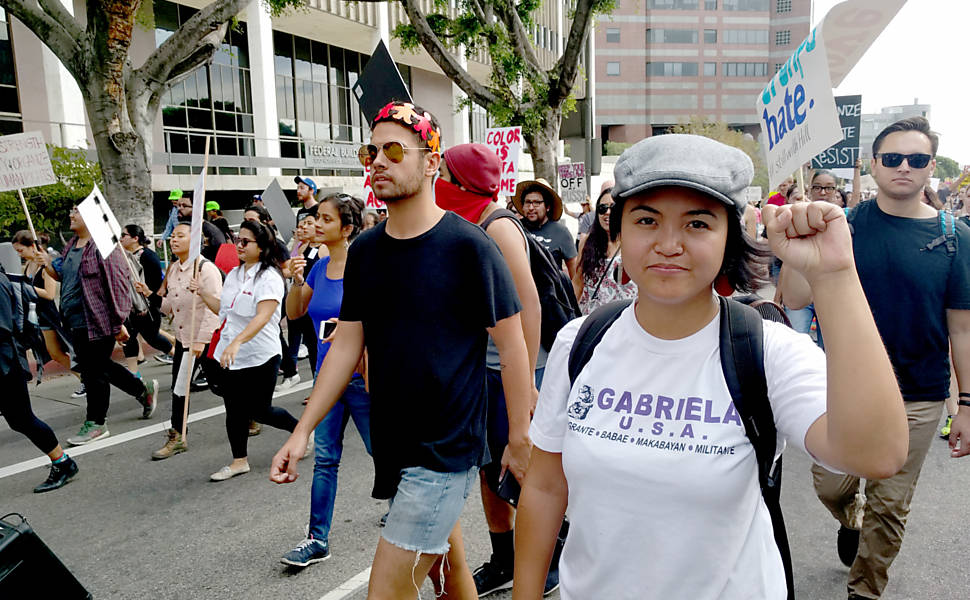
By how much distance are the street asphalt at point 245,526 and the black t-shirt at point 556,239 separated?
2155 mm

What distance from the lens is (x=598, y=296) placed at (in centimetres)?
456

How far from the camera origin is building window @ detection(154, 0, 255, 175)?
59.7ft

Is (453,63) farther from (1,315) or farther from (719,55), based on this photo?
(719,55)

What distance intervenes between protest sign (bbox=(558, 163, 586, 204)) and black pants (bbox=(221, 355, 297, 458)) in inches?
357

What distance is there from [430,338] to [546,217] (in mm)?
3667

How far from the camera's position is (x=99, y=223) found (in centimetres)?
593

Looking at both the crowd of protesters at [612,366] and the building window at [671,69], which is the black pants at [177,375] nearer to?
the crowd of protesters at [612,366]

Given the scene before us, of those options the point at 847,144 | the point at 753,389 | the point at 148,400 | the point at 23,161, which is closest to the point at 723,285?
the point at 753,389

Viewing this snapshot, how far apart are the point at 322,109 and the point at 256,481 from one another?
68.5ft

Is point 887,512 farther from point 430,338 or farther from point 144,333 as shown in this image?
point 144,333

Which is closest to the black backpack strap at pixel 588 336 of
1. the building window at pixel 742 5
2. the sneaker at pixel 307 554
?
the sneaker at pixel 307 554

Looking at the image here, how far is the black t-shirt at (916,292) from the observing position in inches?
117

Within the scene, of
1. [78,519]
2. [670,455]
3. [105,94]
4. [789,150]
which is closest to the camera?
[670,455]

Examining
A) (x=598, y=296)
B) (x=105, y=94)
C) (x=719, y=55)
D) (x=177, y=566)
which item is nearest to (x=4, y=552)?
(x=177, y=566)
